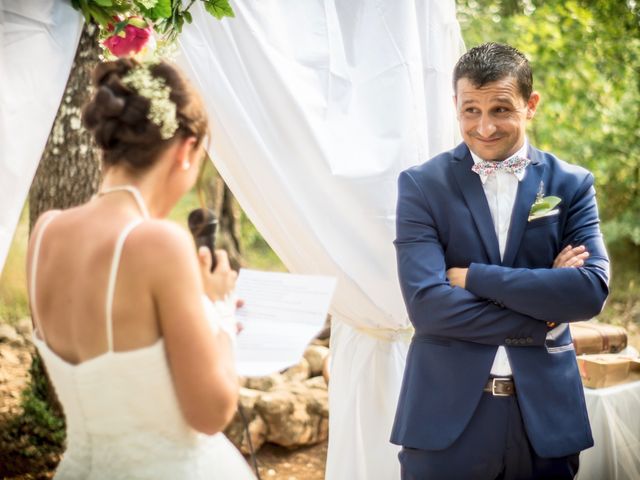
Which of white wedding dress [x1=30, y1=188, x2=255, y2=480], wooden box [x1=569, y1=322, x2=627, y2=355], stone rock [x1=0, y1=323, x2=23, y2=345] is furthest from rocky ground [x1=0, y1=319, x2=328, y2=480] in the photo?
white wedding dress [x1=30, y1=188, x2=255, y2=480]

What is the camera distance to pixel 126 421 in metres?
1.61

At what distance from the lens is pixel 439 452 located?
2.38 m

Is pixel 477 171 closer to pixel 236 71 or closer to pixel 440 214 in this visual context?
pixel 440 214

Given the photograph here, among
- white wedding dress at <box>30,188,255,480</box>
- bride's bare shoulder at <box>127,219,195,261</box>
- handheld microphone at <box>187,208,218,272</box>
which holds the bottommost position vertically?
white wedding dress at <box>30,188,255,480</box>

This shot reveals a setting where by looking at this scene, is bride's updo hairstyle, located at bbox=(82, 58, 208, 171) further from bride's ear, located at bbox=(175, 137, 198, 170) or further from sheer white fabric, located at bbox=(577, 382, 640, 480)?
sheer white fabric, located at bbox=(577, 382, 640, 480)

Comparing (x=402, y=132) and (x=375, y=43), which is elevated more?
(x=375, y=43)

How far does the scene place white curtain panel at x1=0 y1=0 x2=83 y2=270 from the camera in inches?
106

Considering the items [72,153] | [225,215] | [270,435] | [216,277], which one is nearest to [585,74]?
[225,215]

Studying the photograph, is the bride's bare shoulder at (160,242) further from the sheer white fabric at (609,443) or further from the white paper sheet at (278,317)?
the sheer white fabric at (609,443)

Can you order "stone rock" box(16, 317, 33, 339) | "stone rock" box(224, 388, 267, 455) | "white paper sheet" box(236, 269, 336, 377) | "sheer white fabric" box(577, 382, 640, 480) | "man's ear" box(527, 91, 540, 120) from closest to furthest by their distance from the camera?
"white paper sheet" box(236, 269, 336, 377)
"man's ear" box(527, 91, 540, 120)
"sheer white fabric" box(577, 382, 640, 480)
"stone rock" box(224, 388, 267, 455)
"stone rock" box(16, 317, 33, 339)

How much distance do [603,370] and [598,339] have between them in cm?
31

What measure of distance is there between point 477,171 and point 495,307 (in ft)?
1.55

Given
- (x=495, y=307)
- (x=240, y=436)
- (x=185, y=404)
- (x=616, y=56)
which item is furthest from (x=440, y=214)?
(x=616, y=56)

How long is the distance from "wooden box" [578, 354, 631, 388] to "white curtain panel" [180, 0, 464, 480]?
2.76 feet
